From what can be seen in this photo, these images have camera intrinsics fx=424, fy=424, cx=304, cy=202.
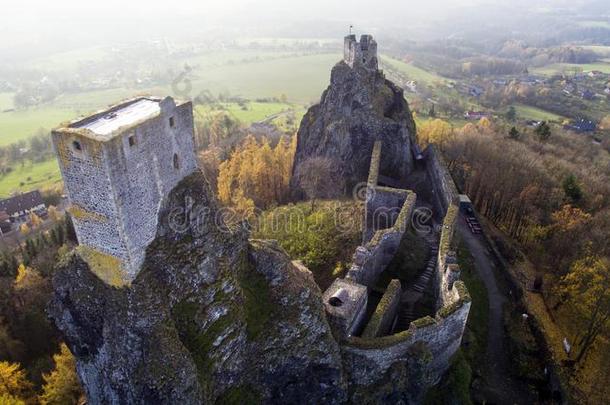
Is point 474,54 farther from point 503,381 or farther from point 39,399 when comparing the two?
point 39,399

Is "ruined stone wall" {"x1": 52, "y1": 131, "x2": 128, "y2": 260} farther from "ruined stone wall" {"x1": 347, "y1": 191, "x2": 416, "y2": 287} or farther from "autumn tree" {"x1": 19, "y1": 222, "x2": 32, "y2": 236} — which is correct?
"autumn tree" {"x1": 19, "y1": 222, "x2": 32, "y2": 236}

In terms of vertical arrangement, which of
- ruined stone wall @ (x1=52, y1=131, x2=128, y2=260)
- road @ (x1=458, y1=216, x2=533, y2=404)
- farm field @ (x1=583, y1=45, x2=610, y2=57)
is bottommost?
road @ (x1=458, y1=216, x2=533, y2=404)

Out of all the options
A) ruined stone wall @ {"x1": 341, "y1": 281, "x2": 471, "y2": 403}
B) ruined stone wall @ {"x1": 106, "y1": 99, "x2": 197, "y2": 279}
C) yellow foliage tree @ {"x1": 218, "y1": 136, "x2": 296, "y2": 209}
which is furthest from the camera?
yellow foliage tree @ {"x1": 218, "y1": 136, "x2": 296, "y2": 209}

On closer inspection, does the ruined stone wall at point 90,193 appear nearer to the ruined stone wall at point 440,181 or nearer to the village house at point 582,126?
the ruined stone wall at point 440,181

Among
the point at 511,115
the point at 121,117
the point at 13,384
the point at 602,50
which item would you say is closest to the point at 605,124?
the point at 511,115

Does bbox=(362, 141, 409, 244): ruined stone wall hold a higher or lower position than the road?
higher

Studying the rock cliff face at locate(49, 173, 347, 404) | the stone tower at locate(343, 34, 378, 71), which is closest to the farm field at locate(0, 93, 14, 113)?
the stone tower at locate(343, 34, 378, 71)

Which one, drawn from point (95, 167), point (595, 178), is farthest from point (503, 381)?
point (595, 178)
